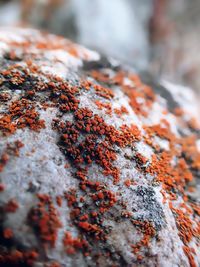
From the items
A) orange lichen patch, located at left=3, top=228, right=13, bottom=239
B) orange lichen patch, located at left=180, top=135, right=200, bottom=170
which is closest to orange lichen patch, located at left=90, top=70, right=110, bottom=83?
orange lichen patch, located at left=180, top=135, right=200, bottom=170

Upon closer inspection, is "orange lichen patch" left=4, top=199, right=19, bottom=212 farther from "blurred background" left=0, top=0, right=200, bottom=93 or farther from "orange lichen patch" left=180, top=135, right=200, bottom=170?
"blurred background" left=0, top=0, right=200, bottom=93

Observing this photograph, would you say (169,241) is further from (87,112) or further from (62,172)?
(87,112)

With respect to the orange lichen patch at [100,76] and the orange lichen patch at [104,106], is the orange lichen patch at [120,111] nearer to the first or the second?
the orange lichen patch at [104,106]

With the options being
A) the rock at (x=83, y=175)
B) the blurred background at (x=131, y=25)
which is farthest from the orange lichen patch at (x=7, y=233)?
the blurred background at (x=131, y=25)

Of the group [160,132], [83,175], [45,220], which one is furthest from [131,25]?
[45,220]

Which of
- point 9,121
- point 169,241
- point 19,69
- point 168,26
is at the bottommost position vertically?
point 169,241

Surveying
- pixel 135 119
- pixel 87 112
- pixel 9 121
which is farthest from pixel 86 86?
pixel 9 121

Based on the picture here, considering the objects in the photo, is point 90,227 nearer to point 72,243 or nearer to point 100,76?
point 72,243
